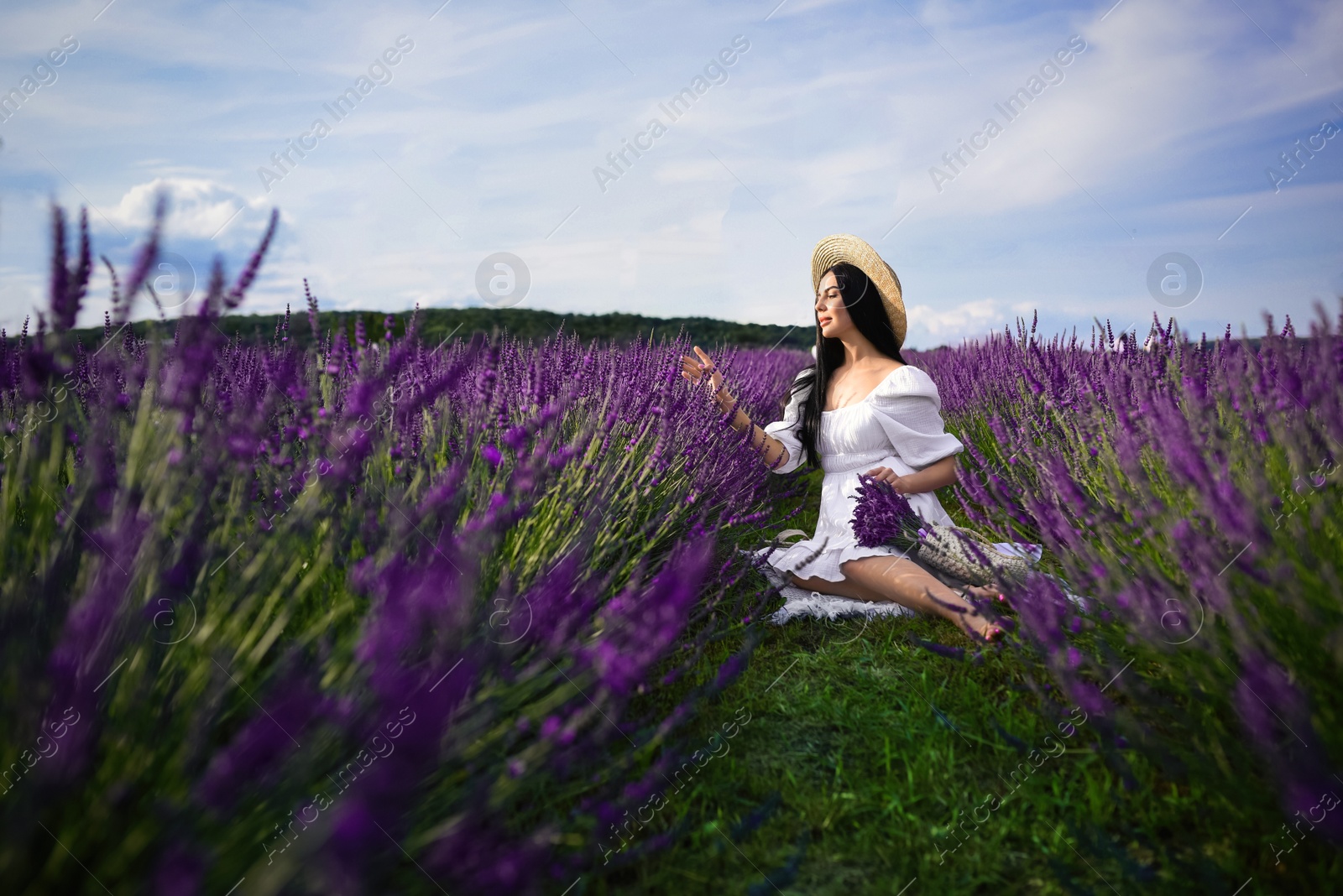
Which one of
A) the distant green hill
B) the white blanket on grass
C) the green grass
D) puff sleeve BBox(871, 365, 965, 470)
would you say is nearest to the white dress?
puff sleeve BBox(871, 365, 965, 470)

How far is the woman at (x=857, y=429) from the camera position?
8.89 feet

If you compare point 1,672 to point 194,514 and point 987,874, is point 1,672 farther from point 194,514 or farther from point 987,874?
point 987,874

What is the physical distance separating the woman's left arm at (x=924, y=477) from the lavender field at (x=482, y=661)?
58 cm

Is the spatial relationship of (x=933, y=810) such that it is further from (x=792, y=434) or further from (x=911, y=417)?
(x=792, y=434)

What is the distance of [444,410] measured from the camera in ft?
6.24

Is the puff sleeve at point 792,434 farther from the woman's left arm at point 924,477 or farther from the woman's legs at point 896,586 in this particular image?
the woman's legs at point 896,586

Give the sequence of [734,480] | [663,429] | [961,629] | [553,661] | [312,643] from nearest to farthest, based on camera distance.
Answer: [312,643]
[553,661]
[961,629]
[663,429]
[734,480]

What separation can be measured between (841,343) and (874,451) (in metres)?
0.56

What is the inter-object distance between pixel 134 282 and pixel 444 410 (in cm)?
92

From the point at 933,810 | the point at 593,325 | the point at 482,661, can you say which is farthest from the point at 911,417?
the point at 593,325

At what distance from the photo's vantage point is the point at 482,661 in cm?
96

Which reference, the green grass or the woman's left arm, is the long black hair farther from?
the green grass

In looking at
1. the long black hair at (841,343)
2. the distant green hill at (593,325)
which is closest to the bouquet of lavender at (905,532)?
the long black hair at (841,343)

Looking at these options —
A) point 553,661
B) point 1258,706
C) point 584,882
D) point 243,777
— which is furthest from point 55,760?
point 1258,706
